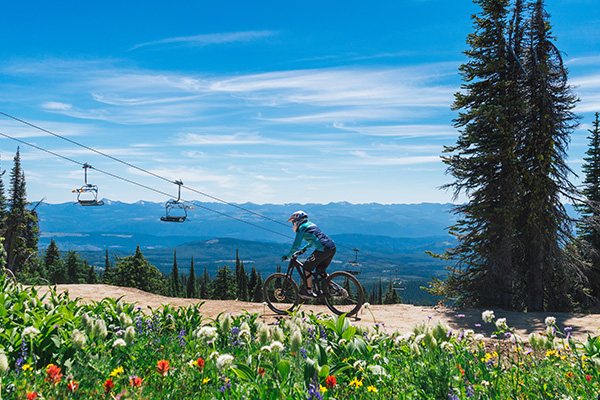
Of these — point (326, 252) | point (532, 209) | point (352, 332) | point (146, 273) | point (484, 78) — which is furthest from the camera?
point (146, 273)

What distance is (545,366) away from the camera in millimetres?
4570

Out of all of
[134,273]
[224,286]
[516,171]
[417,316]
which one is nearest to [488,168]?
[516,171]

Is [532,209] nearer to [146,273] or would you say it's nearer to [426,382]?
[426,382]

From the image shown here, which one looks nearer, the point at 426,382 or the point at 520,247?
the point at 426,382

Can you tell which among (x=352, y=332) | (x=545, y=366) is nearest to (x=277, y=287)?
(x=352, y=332)

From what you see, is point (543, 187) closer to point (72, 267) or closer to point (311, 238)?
point (311, 238)

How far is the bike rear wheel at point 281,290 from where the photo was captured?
39.6 feet

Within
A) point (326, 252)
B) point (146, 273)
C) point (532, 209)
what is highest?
point (532, 209)

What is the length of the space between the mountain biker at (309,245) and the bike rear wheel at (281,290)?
43cm

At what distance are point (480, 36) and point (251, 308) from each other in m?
14.5

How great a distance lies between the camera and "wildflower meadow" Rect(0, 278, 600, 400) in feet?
11.8

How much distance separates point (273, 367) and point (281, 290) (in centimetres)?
841

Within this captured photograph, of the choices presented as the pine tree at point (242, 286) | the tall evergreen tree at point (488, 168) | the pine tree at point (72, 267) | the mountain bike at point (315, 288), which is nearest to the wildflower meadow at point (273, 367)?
the mountain bike at point (315, 288)

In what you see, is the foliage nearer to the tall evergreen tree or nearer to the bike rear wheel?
the tall evergreen tree
